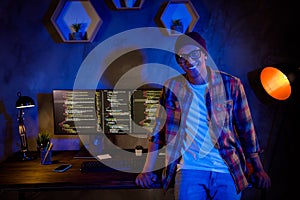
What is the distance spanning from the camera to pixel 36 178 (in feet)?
6.59

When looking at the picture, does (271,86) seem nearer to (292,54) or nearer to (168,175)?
(292,54)

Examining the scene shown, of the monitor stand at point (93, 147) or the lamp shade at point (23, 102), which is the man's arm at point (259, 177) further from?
the lamp shade at point (23, 102)

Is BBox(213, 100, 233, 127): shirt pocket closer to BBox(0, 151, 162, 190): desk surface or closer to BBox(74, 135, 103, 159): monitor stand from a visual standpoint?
BBox(0, 151, 162, 190): desk surface

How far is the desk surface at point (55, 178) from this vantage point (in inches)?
75.3

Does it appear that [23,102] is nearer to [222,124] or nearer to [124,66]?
[124,66]

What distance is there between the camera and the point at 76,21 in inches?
105

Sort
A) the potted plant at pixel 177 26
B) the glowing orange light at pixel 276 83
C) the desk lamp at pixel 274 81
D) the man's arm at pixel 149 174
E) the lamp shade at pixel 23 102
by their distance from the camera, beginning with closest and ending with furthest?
the man's arm at pixel 149 174
the desk lamp at pixel 274 81
the glowing orange light at pixel 276 83
the lamp shade at pixel 23 102
the potted plant at pixel 177 26

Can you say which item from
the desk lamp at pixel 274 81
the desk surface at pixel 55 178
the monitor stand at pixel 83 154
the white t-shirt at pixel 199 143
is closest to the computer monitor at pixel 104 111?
the monitor stand at pixel 83 154

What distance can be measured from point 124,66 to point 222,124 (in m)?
1.19

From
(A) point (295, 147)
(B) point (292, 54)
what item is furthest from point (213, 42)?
(A) point (295, 147)

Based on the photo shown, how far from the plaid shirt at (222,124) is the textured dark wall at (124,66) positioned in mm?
800

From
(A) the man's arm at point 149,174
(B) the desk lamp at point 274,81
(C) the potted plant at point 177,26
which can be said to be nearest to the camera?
(A) the man's arm at point 149,174

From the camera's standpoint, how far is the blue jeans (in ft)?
5.88

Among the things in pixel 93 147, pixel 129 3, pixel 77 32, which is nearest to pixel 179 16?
pixel 129 3
